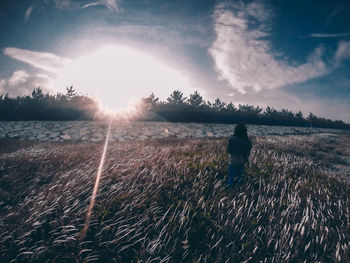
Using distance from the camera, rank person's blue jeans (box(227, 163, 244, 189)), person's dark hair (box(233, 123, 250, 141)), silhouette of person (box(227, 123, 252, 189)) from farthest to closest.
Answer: person's dark hair (box(233, 123, 250, 141)) < silhouette of person (box(227, 123, 252, 189)) < person's blue jeans (box(227, 163, 244, 189))

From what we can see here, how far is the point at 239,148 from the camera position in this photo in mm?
3633

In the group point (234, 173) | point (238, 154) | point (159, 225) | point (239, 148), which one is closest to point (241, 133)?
point (239, 148)

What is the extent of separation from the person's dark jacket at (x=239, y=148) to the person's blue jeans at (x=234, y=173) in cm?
23

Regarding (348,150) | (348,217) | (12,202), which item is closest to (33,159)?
(12,202)

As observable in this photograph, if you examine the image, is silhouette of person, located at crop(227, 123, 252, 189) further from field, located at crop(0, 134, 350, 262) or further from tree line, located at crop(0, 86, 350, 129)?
tree line, located at crop(0, 86, 350, 129)

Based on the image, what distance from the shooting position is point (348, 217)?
263cm

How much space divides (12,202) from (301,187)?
16.2 ft

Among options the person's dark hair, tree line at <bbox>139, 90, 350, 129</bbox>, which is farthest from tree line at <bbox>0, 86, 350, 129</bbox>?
the person's dark hair

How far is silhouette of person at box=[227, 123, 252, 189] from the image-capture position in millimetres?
3431

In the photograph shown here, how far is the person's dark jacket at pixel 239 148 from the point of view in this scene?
360 centimetres

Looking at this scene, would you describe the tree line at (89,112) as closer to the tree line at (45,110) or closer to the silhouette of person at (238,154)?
the tree line at (45,110)

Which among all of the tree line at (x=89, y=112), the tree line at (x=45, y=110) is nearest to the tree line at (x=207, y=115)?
the tree line at (x=89, y=112)

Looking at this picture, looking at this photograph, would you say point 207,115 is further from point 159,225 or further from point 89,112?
point 159,225

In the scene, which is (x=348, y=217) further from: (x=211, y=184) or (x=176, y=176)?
(x=176, y=176)
